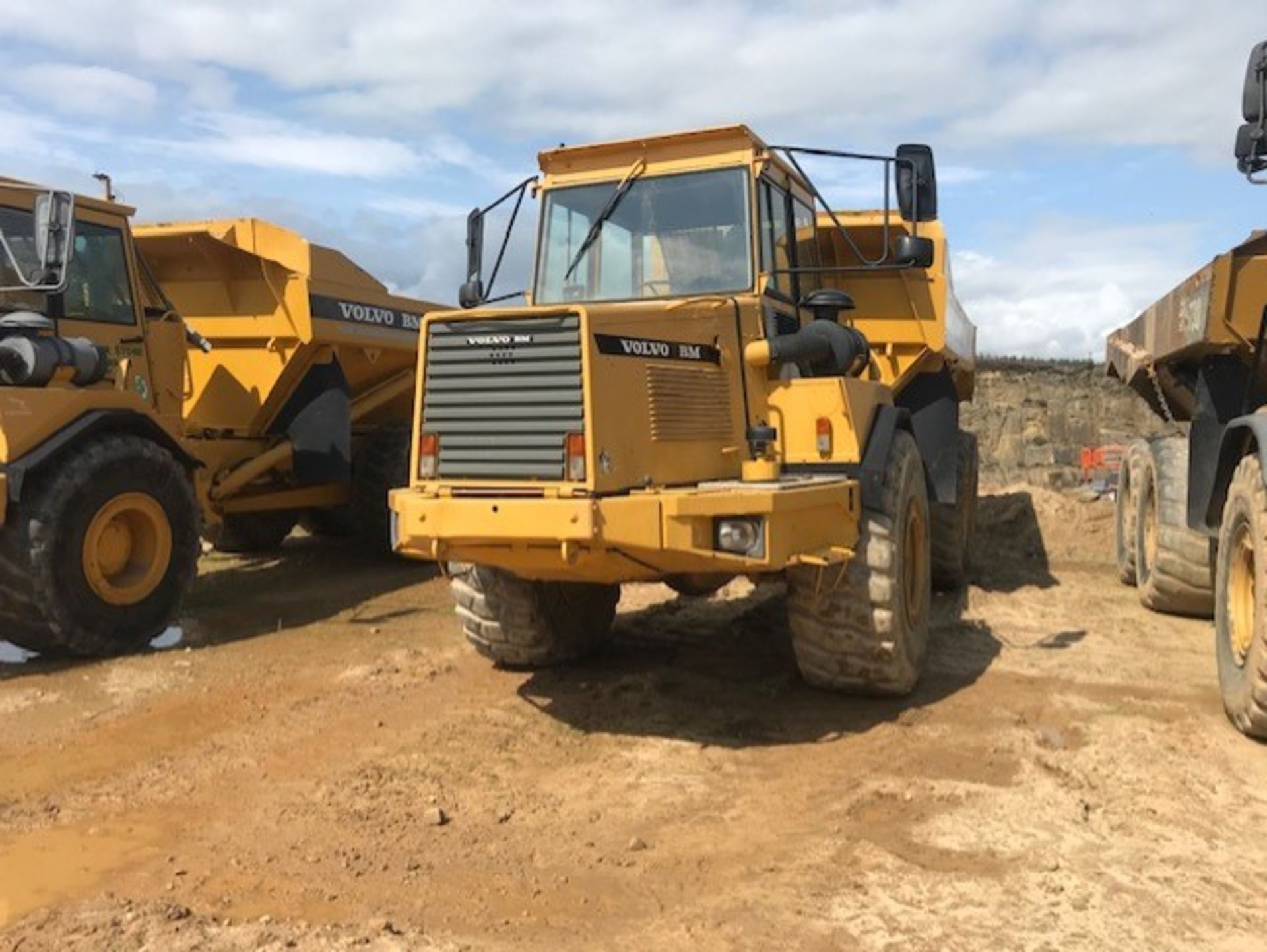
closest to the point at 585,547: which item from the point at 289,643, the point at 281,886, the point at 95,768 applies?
the point at 281,886

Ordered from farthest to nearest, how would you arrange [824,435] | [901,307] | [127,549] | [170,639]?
[901,307]
[170,639]
[127,549]
[824,435]

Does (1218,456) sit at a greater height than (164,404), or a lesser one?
lesser

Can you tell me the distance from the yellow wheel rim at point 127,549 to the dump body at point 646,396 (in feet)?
9.34

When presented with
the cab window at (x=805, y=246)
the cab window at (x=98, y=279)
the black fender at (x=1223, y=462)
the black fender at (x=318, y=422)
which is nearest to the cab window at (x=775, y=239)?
the cab window at (x=805, y=246)

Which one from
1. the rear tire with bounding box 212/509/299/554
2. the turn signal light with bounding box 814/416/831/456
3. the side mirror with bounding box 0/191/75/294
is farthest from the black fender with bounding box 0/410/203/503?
the turn signal light with bounding box 814/416/831/456

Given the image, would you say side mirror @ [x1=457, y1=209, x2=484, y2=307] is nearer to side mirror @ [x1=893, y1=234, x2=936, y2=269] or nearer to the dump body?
the dump body

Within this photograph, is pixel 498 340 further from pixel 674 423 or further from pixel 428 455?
pixel 674 423

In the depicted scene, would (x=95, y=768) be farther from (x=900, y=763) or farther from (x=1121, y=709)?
(x=1121, y=709)

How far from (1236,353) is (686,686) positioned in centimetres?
323

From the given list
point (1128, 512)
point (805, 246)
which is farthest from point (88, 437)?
point (1128, 512)

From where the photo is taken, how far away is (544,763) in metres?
4.84

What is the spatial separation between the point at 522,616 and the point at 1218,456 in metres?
3.51

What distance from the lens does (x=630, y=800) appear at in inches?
174

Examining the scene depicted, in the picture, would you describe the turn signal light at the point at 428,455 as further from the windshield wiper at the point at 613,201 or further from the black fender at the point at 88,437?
the black fender at the point at 88,437
